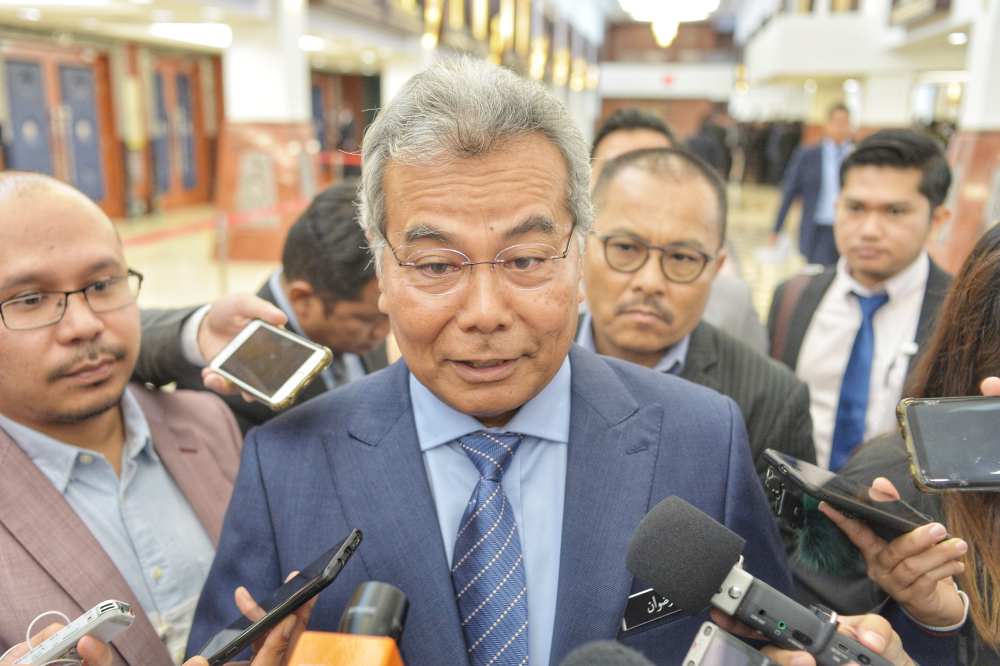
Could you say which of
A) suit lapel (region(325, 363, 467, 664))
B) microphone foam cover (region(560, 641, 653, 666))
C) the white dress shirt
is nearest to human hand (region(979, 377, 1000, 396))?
microphone foam cover (region(560, 641, 653, 666))

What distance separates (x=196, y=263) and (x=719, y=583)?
9922 millimetres

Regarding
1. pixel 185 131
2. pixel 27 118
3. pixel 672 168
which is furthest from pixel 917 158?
pixel 185 131

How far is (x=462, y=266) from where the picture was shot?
124cm

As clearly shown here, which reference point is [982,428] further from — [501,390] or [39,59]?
[39,59]

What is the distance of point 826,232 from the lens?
6.68 m

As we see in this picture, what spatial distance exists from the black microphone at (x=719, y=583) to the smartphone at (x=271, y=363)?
0.71m

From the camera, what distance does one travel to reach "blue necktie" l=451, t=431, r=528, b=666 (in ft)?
4.07

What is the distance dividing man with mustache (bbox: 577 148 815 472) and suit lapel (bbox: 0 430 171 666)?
1351 millimetres

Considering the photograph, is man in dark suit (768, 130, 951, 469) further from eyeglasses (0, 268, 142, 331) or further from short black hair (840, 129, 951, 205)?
eyeglasses (0, 268, 142, 331)

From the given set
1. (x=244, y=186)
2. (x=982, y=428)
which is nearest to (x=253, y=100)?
(x=244, y=186)

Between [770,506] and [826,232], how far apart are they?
19.5 feet

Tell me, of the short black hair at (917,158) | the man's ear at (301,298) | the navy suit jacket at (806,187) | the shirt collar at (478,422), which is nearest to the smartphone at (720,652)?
the shirt collar at (478,422)

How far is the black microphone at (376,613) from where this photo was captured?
83cm

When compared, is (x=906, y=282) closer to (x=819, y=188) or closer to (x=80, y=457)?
(x=80, y=457)
